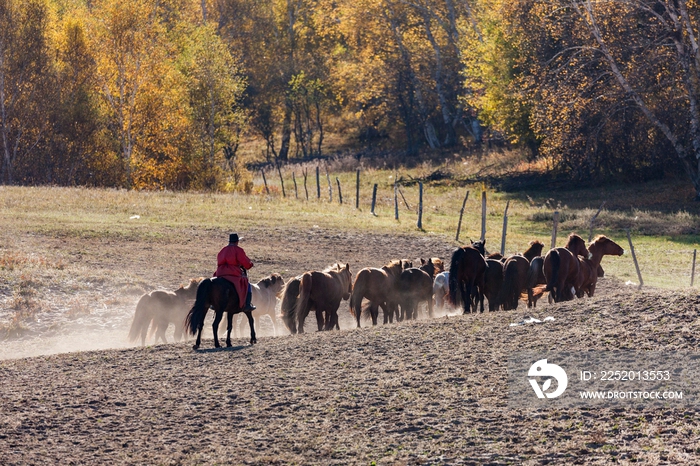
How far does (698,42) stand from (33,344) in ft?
98.2

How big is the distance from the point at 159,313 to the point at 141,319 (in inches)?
13.4

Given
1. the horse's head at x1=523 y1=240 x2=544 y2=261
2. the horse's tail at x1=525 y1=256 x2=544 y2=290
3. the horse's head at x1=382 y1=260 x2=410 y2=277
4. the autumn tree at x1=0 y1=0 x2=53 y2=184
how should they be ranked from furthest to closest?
the autumn tree at x1=0 y1=0 x2=53 y2=184, the horse's head at x1=523 y1=240 x2=544 y2=261, the horse's head at x1=382 y1=260 x2=410 y2=277, the horse's tail at x1=525 y1=256 x2=544 y2=290

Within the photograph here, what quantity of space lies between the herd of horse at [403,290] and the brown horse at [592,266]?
26 mm

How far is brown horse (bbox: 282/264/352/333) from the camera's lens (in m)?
17.0

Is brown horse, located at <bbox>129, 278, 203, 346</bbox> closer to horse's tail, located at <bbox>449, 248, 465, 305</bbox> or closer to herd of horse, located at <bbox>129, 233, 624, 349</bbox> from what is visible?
herd of horse, located at <bbox>129, 233, 624, 349</bbox>

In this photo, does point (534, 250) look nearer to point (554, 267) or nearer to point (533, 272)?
point (533, 272)

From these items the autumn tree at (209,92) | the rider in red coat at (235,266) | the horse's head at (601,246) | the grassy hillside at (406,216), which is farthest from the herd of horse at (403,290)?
the autumn tree at (209,92)

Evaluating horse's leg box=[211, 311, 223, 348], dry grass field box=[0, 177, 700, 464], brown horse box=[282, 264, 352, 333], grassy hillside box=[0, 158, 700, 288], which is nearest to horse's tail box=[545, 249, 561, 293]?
dry grass field box=[0, 177, 700, 464]

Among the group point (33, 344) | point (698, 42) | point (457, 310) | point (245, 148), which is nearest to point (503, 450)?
point (457, 310)

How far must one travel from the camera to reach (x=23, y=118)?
4709 centimetres

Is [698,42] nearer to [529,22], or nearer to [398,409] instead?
[529,22]

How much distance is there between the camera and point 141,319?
17.2 metres

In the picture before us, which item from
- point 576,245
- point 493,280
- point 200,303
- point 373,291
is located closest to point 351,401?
point 200,303

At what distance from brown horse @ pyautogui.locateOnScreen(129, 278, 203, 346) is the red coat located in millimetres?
3135
